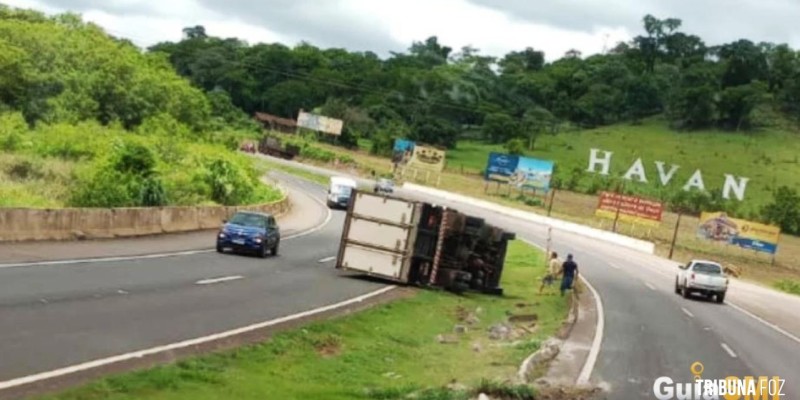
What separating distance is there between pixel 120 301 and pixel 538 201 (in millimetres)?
83368

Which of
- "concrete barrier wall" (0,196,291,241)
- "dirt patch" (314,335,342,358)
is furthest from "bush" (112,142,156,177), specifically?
"dirt patch" (314,335,342,358)

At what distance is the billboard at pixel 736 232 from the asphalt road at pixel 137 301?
159 ft

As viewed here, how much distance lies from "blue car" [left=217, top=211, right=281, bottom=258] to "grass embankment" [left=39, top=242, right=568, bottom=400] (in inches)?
311

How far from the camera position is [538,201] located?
101 metres

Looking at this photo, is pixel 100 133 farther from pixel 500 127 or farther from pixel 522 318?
pixel 500 127

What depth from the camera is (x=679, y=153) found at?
5118 inches

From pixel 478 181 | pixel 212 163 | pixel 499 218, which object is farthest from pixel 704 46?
pixel 212 163

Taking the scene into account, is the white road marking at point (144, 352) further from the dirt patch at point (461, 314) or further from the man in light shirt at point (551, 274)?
the man in light shirt at point (551, 274)

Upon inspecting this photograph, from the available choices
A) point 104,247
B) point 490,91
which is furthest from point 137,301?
point 490,91

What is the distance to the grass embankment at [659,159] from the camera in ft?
288

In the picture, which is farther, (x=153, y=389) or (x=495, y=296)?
(x=495, y=296)

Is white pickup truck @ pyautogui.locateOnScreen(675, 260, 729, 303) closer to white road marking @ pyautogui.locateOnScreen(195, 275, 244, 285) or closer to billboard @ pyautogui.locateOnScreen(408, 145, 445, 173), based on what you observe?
white road marking @ pyautogui.locateOnScreen(195, 275, 244, 285)

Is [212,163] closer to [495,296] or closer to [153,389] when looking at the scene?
[495,296]

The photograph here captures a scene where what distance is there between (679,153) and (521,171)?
137 ft
